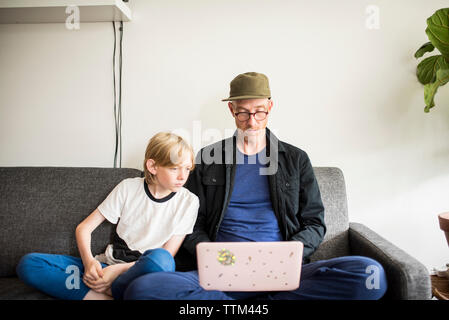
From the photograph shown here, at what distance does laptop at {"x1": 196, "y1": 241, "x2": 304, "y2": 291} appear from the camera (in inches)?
→ 40.1

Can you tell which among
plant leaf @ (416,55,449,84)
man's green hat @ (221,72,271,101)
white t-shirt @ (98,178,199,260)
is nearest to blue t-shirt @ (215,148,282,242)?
white t-shirt @ (98,178,199,260)

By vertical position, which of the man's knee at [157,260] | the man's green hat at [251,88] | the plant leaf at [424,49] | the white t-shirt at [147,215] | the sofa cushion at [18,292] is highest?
the plant leaf at [424,49]

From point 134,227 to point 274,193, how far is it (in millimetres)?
591

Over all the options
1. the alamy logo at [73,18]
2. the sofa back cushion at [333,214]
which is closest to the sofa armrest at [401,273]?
the sofa back cushion at [333,214]

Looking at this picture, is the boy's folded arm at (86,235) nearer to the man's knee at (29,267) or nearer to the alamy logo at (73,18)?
the man's knee at (29,267)

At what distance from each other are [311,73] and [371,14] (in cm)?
42

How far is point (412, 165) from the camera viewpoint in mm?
1781

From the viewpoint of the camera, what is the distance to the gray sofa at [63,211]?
4.83 feet

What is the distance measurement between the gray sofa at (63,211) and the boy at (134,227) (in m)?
0.17

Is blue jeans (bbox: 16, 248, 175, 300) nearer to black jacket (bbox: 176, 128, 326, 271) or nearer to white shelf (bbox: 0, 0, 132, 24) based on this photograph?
black jacket (bbox: 176, 128, 326, 271)

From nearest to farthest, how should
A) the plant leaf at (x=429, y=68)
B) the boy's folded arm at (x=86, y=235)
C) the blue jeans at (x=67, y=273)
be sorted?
the blue jeans at (x=67, y=273)
the boy's folded arm at (x=86, y=235)
the plant leaf at (x=429, y=68)

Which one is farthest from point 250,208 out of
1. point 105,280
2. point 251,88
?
point 105,280

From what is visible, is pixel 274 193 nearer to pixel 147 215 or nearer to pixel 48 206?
pixel 147 215

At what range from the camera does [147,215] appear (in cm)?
137
